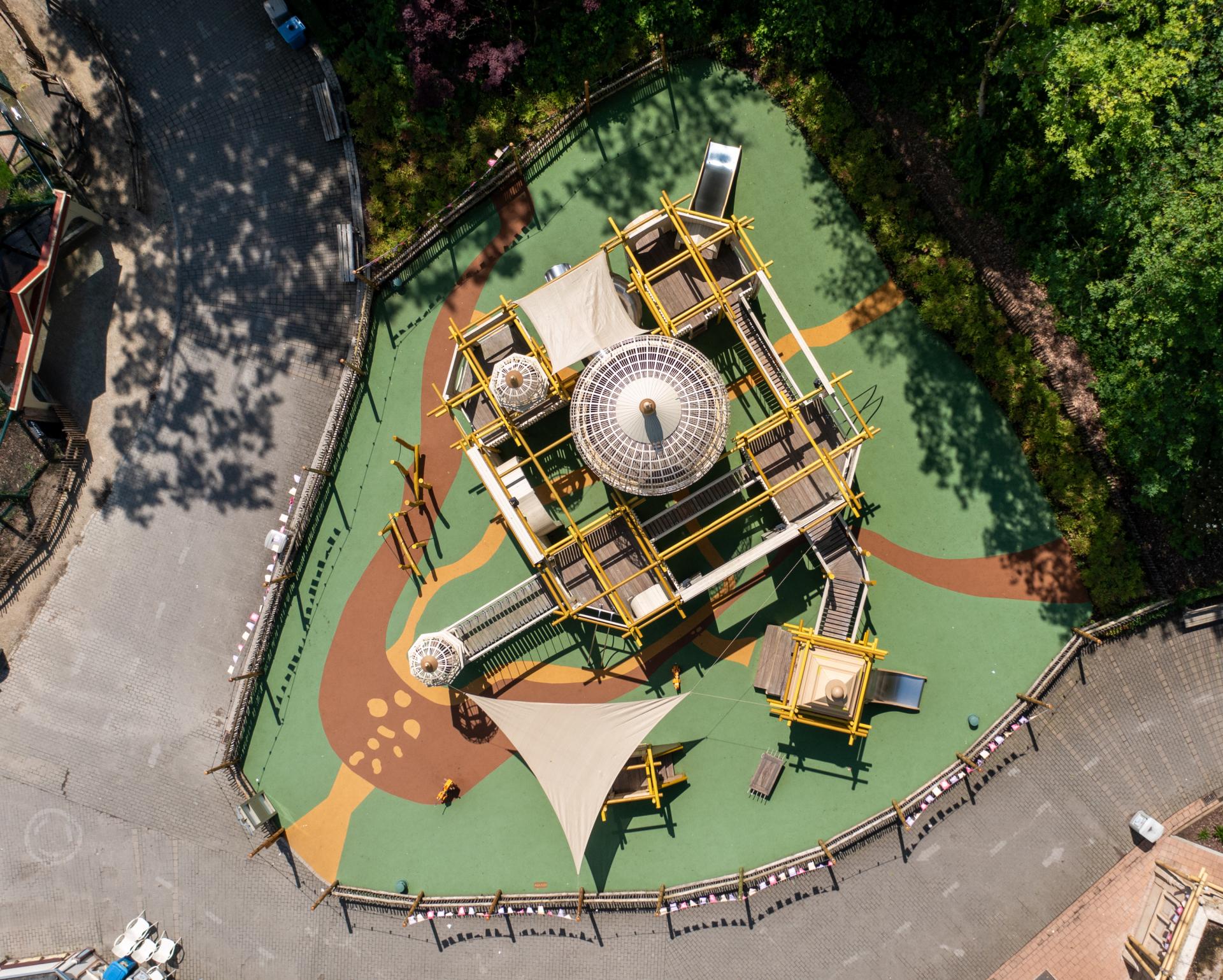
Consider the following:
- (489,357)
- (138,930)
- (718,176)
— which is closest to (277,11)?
(489,357)

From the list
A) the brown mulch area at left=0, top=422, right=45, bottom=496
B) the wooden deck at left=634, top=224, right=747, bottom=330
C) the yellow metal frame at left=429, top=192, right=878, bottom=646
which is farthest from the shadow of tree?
the wooden deck at left=634, top=224, right=747, bottom=330

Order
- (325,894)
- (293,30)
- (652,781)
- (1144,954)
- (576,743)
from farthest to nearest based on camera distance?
(325,894), (293,30), (652,781), (1144,954), (576,743)

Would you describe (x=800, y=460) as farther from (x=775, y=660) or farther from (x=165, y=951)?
(x=165, y=951)

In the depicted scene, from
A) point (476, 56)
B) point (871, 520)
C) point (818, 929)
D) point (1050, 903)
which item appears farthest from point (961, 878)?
point (476, 56)

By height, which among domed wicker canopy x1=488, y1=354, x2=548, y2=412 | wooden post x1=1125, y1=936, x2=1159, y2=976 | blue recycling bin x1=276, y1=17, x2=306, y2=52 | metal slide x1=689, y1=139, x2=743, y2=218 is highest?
blue recycling bin x1=276, y1=17, x2=306, y2=52

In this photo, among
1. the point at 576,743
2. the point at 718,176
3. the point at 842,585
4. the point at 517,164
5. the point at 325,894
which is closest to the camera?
the point at 576,743

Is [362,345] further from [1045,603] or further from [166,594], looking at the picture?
[1045,603]

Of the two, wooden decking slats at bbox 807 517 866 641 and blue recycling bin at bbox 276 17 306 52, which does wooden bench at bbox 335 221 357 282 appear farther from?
wooden decking slats at bbox 807 517 866 641

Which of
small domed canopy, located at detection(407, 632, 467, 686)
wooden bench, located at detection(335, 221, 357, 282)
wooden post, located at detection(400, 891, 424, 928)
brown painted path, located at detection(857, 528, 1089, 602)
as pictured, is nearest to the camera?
small domed canopy, located at detection(407, 632, 467, 686)
